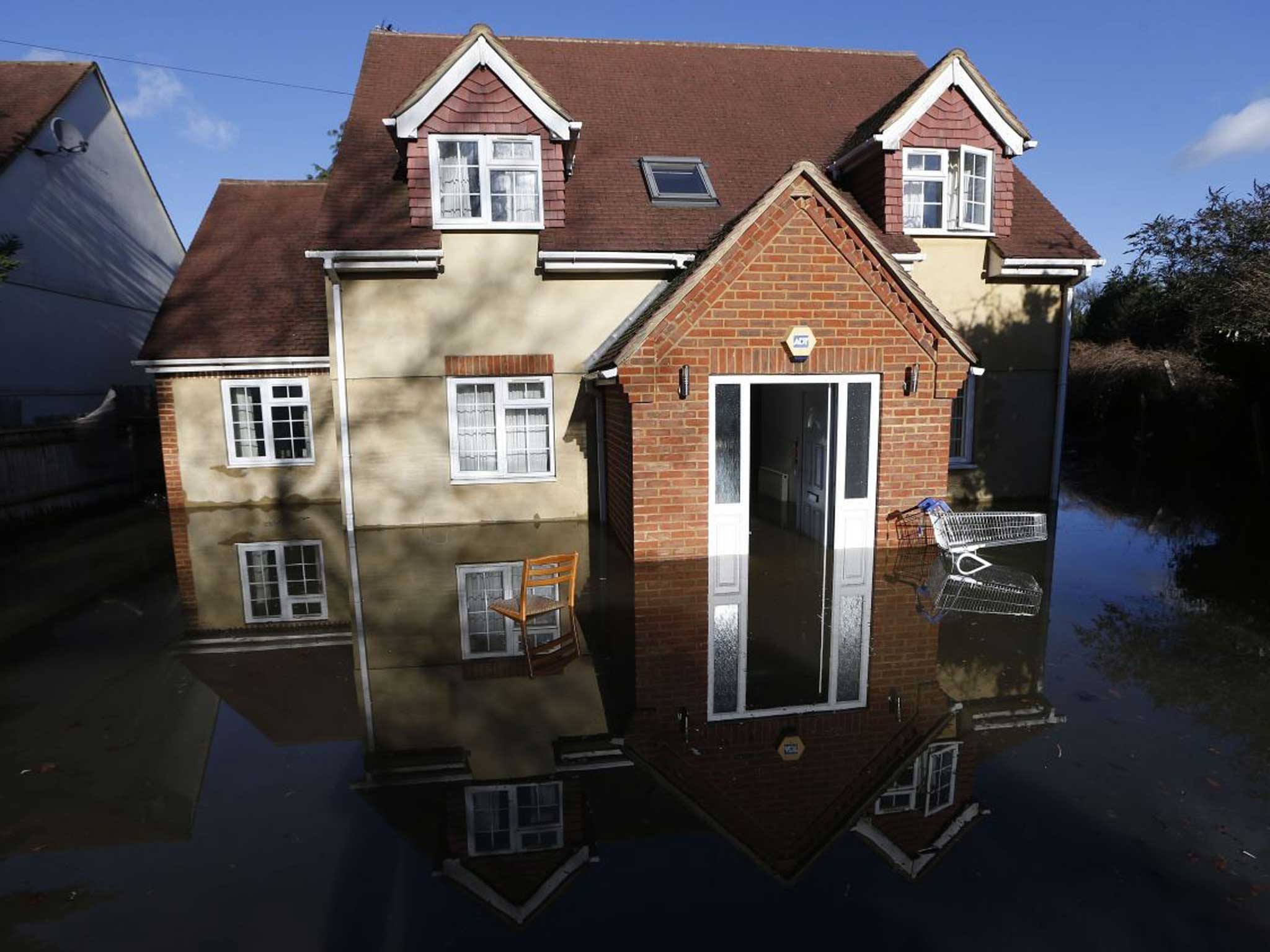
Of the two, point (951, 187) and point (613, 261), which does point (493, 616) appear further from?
point (951, 187)

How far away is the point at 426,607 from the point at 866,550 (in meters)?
5.91

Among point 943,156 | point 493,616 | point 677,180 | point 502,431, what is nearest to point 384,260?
point 502,431

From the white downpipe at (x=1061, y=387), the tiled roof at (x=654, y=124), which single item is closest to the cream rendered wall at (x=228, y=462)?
the tiled roof at (x=654, y=124)

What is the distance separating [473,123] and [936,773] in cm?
1108

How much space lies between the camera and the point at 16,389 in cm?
1565

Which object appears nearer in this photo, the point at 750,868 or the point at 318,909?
the point at 318,909

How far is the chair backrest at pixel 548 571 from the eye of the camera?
720 centimetres

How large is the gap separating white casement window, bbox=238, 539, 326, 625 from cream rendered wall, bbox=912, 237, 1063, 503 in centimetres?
1116

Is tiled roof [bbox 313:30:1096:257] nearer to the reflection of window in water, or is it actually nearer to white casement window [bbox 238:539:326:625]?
white casement window [bbox 238:539:326:625]

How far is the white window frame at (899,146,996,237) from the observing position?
12.4 m

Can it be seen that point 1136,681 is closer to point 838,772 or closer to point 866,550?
point 838,772

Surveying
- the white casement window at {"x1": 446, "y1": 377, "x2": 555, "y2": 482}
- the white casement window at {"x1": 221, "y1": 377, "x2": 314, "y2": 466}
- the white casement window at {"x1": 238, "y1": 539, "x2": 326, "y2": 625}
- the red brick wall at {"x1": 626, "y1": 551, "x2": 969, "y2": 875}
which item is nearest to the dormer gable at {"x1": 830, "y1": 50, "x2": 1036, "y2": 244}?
the white casement window at {"x1": 446, "y1": 377, "x2": 555, "y2": 482}

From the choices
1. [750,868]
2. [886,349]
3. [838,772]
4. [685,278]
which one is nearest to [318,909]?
[750,868]

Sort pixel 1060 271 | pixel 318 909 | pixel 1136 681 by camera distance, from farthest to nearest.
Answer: pixel 1060 271 → pixel 1136 681 → pixel 318 909
